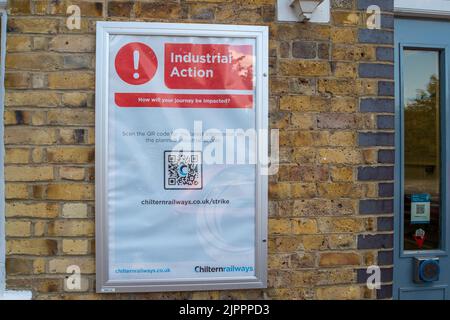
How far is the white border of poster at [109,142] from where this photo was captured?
203 centimetres

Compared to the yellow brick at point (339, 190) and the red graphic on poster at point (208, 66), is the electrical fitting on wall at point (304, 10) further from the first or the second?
the yellow brick at point (339, 190)

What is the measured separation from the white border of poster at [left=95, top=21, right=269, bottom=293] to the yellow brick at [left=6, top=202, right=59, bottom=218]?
0.26 m

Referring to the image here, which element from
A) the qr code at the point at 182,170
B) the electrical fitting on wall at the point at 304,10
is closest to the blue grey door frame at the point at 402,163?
the electrical fitting on wall at the point at 304,10

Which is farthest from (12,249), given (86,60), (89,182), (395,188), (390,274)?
(395,188)

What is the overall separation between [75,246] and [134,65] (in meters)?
1.12

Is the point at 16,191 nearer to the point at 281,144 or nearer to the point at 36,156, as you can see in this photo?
the point at 36,156

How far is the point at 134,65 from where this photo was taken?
206cm

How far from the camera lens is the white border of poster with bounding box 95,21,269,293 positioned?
2033mm

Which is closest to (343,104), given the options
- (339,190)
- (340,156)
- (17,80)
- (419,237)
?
(340,156)

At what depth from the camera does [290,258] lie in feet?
7.13

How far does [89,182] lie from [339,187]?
1511 mm

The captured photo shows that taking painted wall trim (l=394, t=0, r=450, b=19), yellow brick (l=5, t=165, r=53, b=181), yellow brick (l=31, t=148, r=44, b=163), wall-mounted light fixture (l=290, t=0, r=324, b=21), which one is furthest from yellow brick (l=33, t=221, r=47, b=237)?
painted wall trim (l=394, t=0, r=450, b=19)

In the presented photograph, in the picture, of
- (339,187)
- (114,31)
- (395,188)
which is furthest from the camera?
(395,188)

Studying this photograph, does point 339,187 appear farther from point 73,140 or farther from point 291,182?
point 73,140
